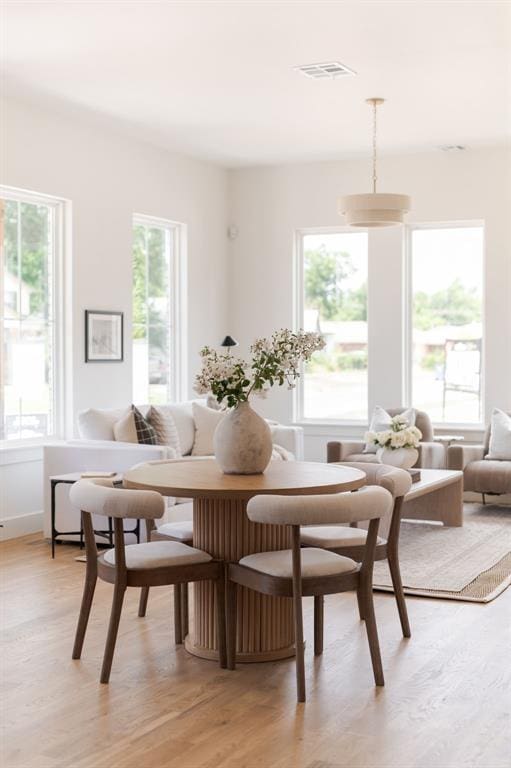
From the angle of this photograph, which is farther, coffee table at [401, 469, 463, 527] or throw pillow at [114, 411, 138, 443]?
coffee table at [401, 469, 463, 527]

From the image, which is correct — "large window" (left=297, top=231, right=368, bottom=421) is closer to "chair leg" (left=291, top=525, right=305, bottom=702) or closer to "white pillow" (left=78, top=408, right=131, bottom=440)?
"white pillow" (left=78, top=408, right=131, bottom=440)

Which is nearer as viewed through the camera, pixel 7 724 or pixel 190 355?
pixel 7 724

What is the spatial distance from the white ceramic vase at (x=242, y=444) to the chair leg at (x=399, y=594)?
734 millimetres

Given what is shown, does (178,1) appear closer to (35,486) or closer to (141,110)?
(141,110)

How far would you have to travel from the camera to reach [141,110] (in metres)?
7.55

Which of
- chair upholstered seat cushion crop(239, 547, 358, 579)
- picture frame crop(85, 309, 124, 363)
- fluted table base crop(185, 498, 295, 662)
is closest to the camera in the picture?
chair upholstered seat cushion crop(239, 547, 358, 579)

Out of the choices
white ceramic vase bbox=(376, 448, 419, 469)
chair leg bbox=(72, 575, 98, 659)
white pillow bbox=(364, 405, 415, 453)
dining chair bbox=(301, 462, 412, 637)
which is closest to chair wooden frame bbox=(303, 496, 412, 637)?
dining chair bbox=(301, 462, 412, 637)

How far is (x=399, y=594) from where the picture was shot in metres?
4.46

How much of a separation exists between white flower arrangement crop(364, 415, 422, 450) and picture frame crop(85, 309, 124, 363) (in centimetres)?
231

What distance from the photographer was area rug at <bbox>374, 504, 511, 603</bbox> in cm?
541

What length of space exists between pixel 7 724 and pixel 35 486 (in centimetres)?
403

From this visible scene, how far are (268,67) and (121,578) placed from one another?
384cm

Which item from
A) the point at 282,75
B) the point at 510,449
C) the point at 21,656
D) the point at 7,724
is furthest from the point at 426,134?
the point at 7,724

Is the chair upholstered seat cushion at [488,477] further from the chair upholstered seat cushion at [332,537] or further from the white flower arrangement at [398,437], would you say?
the chair upholstered seat cushion at [332,537]
